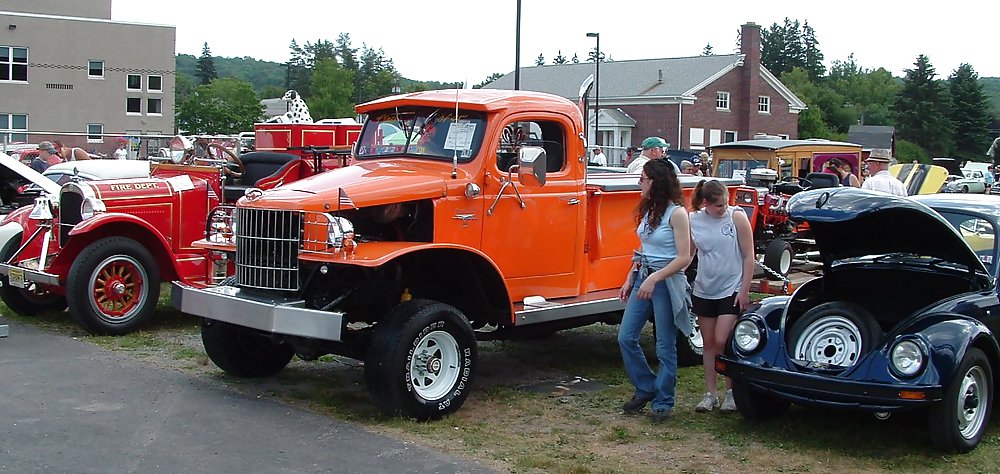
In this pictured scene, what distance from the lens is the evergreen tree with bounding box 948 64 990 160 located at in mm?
73688

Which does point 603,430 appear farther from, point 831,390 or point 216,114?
point 216,114

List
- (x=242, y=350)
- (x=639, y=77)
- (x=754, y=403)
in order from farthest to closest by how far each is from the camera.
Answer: (x=639, y=77), (x=242, y=350), (x=754, y=403)

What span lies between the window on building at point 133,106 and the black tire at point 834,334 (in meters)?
49.0

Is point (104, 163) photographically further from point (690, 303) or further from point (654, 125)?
point (654, 125)

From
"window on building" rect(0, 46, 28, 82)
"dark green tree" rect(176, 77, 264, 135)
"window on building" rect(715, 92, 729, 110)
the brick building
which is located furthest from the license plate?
"window on building" rect(715, 92, 729, 110)

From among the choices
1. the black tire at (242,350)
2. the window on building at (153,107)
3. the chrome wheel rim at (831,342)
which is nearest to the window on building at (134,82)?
the window on building at (153,107)

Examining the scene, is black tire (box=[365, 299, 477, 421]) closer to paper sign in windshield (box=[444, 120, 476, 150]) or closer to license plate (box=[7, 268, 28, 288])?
paper sign in windshield (box=[444, 120, 476, 150])

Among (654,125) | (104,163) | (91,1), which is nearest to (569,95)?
(654,125)

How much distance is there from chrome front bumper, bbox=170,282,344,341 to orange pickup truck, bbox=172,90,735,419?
0.04 ft

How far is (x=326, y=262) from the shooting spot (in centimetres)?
685

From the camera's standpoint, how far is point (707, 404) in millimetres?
7426

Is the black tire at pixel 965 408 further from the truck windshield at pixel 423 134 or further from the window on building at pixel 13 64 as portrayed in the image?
the window on building at pixel 13 64

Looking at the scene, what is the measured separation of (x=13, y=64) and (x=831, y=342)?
1931 inches

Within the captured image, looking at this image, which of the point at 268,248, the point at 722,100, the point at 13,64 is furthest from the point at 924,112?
the point at 268,248
